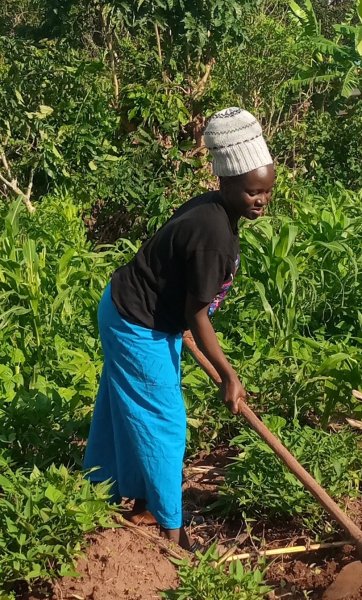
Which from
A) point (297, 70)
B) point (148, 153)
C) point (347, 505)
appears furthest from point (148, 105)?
point (347, 505)

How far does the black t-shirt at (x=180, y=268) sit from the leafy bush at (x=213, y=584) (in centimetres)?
83

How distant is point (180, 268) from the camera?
8.95ft

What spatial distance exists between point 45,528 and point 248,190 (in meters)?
1.26

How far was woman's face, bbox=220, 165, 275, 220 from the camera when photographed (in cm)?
258

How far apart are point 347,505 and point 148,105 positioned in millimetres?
4075

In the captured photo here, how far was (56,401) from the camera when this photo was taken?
11.6 feet

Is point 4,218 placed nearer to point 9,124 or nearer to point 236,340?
point 9,124

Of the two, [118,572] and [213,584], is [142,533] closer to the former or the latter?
[118,572]

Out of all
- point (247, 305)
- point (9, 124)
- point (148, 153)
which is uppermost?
point (9, 124)

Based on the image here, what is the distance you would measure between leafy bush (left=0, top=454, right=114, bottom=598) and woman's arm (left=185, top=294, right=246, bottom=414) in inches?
20.9

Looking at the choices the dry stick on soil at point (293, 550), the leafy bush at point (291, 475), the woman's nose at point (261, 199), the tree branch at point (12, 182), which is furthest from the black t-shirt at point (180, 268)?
the tree branch at point (12, 182)

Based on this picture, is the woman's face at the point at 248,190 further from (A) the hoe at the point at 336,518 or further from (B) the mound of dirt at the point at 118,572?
(B) the mound of dirt at the point at 118,572

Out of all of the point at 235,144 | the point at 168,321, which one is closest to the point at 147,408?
the point at 168,321

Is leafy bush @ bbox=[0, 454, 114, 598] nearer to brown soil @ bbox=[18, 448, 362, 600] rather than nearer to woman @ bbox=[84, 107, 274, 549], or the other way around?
brown soil @ bbox=[18, 448, 362, 600]
